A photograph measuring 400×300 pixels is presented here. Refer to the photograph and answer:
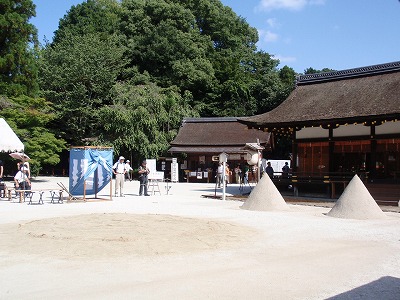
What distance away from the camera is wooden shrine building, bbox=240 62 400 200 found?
1831cm

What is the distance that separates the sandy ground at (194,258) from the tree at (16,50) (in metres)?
23.0

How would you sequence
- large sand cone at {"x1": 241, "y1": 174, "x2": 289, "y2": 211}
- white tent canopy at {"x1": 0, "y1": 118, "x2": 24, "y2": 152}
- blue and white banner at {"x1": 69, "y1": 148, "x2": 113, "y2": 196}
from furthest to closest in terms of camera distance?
1. white tent canopy at {"x1": 0, "y1": 118, "x2": 24, "y2": 152}
2. blue and white banner at {"x1": 69, "y1": 148, "x2": 113, "y2": 196}
3. large sand cone at {"x1": 241, "y1": 174, "x2": 289, "y2": 211}

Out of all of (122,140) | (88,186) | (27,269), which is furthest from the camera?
(122,140)

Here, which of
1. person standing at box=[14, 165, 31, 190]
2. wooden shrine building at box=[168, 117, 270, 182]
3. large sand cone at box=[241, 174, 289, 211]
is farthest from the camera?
wooden shrine building at box=[168, 117, 270, 182]

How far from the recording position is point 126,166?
20.2m

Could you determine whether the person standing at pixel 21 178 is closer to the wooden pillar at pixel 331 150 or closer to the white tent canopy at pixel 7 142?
the white tent canopy at pixel 7 142

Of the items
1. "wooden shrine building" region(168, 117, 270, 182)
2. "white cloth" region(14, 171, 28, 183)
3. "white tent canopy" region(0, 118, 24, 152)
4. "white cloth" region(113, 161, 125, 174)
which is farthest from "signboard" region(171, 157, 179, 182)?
"white cloth" region(14, 171, 28, 183)

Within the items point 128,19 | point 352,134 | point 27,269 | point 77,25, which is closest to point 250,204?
point 352,134

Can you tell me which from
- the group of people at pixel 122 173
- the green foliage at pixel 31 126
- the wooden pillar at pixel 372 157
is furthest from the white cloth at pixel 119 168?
the green foliage at pixel 31 126

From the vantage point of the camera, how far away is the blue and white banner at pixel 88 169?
53.8ft

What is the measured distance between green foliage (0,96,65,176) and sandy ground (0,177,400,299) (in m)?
19.1

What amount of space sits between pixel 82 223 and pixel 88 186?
279 inches

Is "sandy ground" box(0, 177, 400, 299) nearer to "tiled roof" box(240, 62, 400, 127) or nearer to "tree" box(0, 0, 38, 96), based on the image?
"tiled roof" box(240, 62, 400, 127)

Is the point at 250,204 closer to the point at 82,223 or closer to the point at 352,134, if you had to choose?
the point at 82,223
